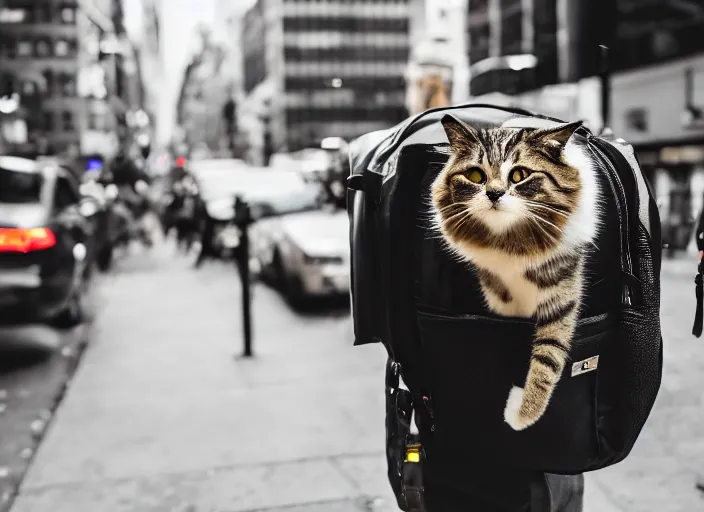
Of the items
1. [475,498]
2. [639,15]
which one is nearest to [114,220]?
[475,498]

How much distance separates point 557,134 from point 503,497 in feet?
3.29

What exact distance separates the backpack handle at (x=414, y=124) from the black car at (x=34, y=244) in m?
5.48

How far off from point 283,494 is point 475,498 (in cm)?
195

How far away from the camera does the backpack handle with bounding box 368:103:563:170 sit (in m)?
2.28

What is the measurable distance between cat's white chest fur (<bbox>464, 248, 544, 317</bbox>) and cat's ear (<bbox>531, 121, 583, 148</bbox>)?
30 centimetres

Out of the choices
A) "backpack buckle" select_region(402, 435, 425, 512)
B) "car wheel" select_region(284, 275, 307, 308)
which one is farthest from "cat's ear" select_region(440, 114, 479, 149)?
"car wheel" select_region(284, 275, 307, 308)

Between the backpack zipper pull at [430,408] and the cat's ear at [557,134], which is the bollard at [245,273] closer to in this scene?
the backpack zipper pull at [430,408]

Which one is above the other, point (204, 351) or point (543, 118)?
point (543, 118)

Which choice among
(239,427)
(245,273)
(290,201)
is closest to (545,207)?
(239,427)

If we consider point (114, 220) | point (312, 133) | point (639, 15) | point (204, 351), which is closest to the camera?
point (204, 351)

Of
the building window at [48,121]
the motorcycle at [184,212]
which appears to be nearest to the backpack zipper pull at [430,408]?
the motorcycle at [184,212]

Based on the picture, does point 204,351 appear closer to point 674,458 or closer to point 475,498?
point 674,458

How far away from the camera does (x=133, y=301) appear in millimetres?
10828

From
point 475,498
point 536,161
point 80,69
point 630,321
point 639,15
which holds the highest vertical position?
point 80,69
